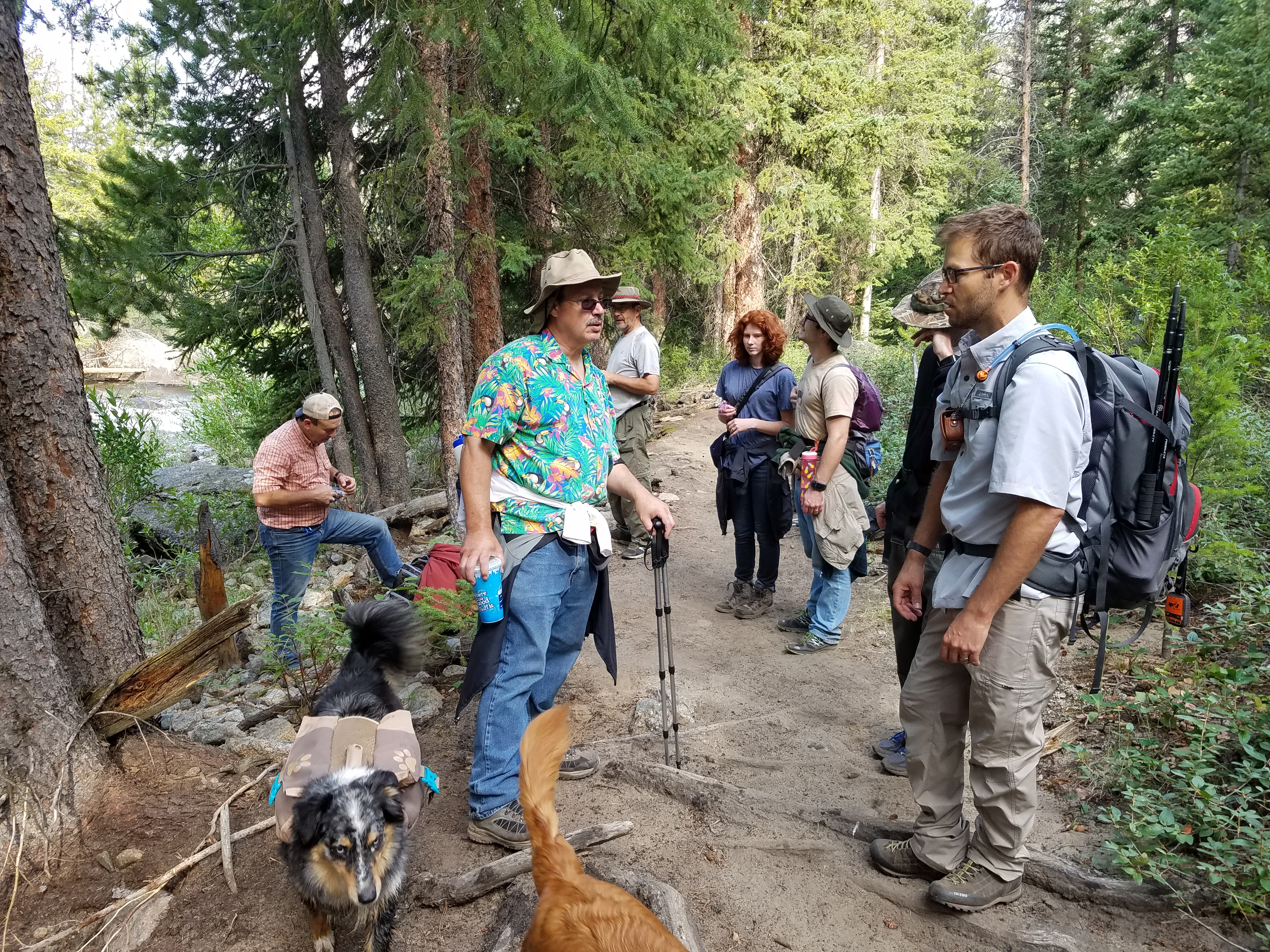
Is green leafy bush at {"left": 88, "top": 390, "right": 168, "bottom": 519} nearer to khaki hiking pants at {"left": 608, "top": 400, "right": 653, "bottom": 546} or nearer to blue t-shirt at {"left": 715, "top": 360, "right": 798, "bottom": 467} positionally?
khaki hiking pants at {"left": 608, "top": 400, "right": 653, "bottom": 546}

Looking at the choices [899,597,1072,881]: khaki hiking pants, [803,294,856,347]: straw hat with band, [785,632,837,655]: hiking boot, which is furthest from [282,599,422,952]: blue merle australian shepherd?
[803,294,856,347]: straw hat with band

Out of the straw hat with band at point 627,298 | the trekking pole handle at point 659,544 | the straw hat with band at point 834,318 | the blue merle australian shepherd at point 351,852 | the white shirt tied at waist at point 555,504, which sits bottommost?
Answer: the blue merle australian shepherd at point 351,852

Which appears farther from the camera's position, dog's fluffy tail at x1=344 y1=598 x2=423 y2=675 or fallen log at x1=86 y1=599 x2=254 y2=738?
dog's fluffy tail at x1=344 y1=598 x2=423 y2=675

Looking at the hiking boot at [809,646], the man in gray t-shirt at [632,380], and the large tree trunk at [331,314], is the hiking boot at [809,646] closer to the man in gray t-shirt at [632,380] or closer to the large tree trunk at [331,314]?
the man in gray t-shirt at [632,380]

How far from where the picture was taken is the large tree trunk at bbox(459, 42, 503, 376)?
812 cm

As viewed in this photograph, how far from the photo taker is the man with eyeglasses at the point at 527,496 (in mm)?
2943

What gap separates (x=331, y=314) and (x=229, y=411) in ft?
25.0

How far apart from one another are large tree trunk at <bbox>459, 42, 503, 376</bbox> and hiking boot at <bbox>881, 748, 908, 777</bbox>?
6.23 m

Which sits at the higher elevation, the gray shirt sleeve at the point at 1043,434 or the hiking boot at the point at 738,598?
the gray shirt sleeve at the point at 1043,434

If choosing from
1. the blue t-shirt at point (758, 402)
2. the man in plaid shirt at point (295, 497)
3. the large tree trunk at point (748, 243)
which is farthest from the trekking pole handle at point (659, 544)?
the large tree trunk at point (748, 243)

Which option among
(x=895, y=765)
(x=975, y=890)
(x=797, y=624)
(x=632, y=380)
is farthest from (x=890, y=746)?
(x=632, y=380)

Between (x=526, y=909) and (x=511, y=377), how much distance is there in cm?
203

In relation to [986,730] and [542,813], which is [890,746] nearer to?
[986,730]

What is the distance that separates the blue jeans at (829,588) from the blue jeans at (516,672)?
2464 mm
